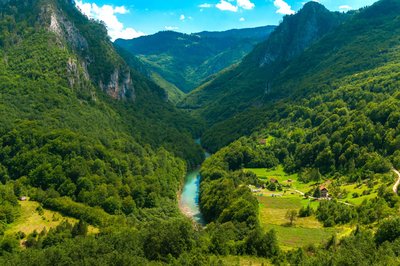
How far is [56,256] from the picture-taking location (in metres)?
81.8

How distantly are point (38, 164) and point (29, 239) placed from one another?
4489 cm

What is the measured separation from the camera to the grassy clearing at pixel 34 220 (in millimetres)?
111681

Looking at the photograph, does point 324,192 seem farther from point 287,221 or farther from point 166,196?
point 166,196

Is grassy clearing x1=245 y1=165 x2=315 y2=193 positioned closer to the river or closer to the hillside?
the hillside

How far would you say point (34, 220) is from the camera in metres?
117

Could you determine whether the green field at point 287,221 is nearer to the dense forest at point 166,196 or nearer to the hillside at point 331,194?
the hillside at point 331,194

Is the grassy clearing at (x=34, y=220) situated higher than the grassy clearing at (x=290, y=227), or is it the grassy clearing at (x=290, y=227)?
the grassy clearing at (x=34, y=220)

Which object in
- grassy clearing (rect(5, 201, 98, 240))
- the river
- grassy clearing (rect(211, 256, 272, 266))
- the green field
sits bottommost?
the river

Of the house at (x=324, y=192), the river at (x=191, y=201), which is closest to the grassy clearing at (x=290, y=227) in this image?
the house at (x=324, y=192)

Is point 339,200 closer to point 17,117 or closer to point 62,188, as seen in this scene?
point 62,188

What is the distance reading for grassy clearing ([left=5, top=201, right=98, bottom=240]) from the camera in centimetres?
11168

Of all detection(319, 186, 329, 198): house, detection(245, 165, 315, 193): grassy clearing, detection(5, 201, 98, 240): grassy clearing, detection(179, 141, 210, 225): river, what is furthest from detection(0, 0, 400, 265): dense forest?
detection(179, 141, 210, 225): river

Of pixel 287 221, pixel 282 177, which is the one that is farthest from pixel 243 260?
pixel 282 177

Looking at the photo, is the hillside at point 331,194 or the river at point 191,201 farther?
the river at point 191,201
